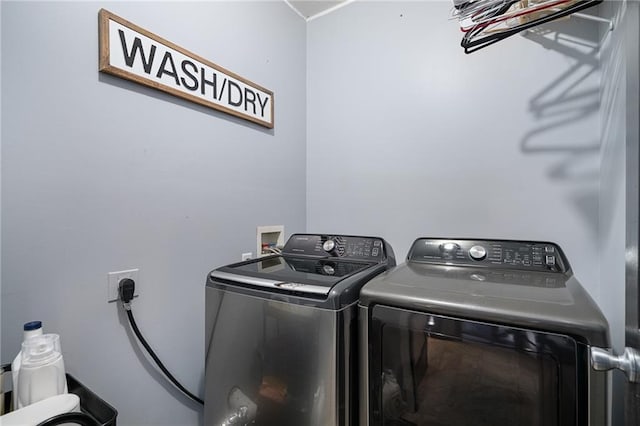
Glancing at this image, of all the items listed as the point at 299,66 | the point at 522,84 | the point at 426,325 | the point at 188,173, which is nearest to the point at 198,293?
the point at 188,173

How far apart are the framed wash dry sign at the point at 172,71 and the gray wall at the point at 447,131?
57 cm

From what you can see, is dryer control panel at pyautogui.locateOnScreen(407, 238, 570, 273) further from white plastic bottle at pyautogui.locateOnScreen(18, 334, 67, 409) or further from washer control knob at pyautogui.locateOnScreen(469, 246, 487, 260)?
white plastic bottle at pyautogui.locateOnScreen(18, 334, 67, 409)

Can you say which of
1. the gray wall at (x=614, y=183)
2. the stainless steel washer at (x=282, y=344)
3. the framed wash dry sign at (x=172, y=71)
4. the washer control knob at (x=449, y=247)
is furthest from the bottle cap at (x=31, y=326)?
the gray wall at (x=614, y=183)

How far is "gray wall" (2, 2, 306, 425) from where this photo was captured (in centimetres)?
84

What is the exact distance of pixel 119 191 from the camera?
104 cm

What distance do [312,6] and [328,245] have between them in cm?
150

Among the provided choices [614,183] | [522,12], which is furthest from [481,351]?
[522,12]

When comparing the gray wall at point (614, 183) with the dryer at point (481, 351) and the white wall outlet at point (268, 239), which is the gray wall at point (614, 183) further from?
the white wall outlet at point (268, 239)

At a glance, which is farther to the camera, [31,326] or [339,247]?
[339,247]

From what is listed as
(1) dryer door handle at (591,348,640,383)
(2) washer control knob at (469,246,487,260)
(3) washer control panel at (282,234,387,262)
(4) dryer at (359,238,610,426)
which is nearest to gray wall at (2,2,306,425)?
(3) washer control panel at (282,234,387,262)

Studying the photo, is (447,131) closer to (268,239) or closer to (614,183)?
(614,183)

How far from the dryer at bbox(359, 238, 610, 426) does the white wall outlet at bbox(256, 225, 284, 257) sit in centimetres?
82

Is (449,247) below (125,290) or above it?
above

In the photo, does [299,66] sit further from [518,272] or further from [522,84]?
[518,272]
